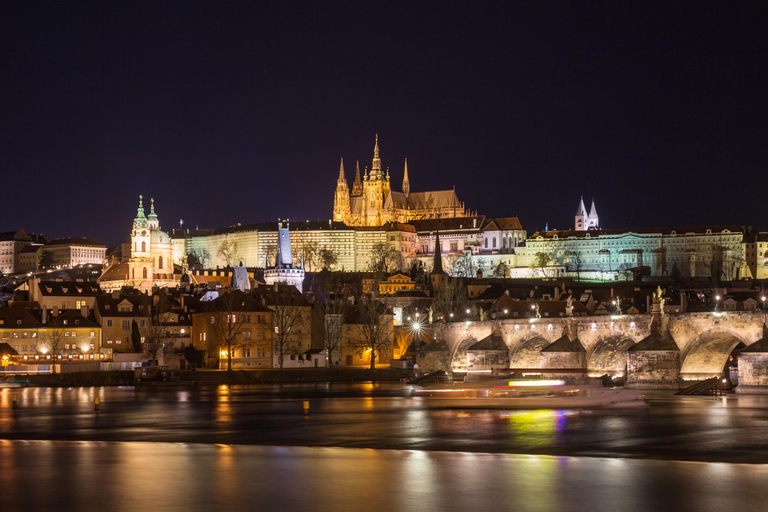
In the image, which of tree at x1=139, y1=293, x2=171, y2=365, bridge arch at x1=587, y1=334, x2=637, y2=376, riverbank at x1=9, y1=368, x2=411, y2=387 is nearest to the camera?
bridge arch at x1=587, y1=334, x2=637, y2=376

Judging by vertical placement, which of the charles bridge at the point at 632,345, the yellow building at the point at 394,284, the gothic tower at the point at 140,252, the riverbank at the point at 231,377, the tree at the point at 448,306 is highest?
the gothic tower at the point at 140,252

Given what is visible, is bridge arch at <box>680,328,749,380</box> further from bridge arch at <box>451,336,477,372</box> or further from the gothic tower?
the gothic tower

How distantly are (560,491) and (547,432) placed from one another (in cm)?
1136

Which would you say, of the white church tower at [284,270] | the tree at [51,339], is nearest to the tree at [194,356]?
the tree at [51,339]

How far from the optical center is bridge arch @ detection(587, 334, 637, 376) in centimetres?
5909

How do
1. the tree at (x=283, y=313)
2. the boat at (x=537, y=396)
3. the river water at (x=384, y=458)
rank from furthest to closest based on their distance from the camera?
the tree at (x=283, y=313) < the boat at (x=537, y=396) < the river water at (x=384, y=458)

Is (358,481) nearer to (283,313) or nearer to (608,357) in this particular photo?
(608,357)

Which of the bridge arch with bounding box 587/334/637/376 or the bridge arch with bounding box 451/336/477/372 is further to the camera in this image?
the bridge arch with bounding box 451/336/477/372

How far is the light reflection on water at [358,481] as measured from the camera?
59.6 ft

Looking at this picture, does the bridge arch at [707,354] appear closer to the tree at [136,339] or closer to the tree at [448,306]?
the tree at [448,306]

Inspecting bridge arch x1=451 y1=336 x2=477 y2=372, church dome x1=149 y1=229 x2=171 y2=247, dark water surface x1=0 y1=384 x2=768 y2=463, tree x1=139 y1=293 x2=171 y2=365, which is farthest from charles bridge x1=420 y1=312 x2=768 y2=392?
church dome x1=149 y1=229 x2=171 y2=247

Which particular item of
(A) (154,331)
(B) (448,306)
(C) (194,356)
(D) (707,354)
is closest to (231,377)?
(C) (194,356)

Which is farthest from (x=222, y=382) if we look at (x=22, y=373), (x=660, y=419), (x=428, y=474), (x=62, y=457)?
(x=428, y=474)

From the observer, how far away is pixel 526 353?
6725cm
